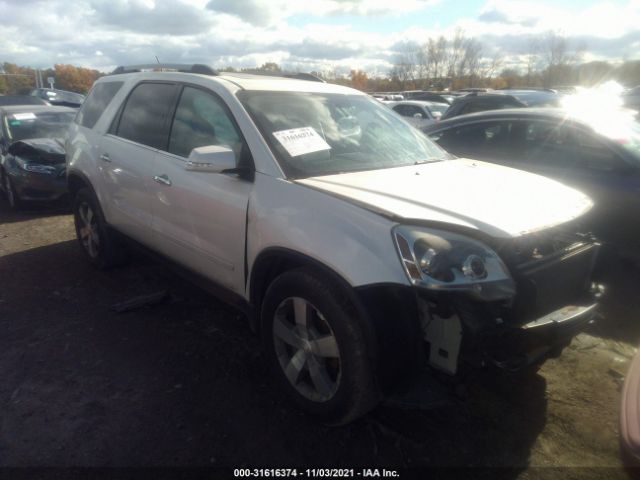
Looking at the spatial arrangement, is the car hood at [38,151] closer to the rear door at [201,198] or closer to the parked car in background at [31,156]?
the parked car in background at [31,156]

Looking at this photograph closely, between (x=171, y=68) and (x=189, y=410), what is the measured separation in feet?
9.00

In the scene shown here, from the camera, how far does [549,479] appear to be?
2.36 meters

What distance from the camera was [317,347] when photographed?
2533mm

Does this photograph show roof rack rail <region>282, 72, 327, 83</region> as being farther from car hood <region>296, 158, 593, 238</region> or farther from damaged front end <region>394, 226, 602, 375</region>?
damaged front end <region>394, 226, 602, 375</region>

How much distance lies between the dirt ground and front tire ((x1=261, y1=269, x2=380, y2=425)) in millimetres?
227

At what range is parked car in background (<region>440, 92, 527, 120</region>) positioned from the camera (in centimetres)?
871

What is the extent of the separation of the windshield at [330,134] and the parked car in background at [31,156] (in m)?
5.26

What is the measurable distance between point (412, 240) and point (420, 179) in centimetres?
82

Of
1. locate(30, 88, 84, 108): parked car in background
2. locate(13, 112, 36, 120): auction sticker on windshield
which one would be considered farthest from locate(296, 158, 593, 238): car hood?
locate(30, 88, 84, 108): parked car in background

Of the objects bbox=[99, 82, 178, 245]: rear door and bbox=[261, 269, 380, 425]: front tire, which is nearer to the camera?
bbox=[261, 269, 380, 425]: front tire

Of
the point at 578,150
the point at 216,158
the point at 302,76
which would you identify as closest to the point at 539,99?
the point at 578,150

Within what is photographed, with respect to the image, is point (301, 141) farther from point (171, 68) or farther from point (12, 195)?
point (12, 195)

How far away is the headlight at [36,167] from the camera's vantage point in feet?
23.2

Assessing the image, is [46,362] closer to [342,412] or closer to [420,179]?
[342,412]
